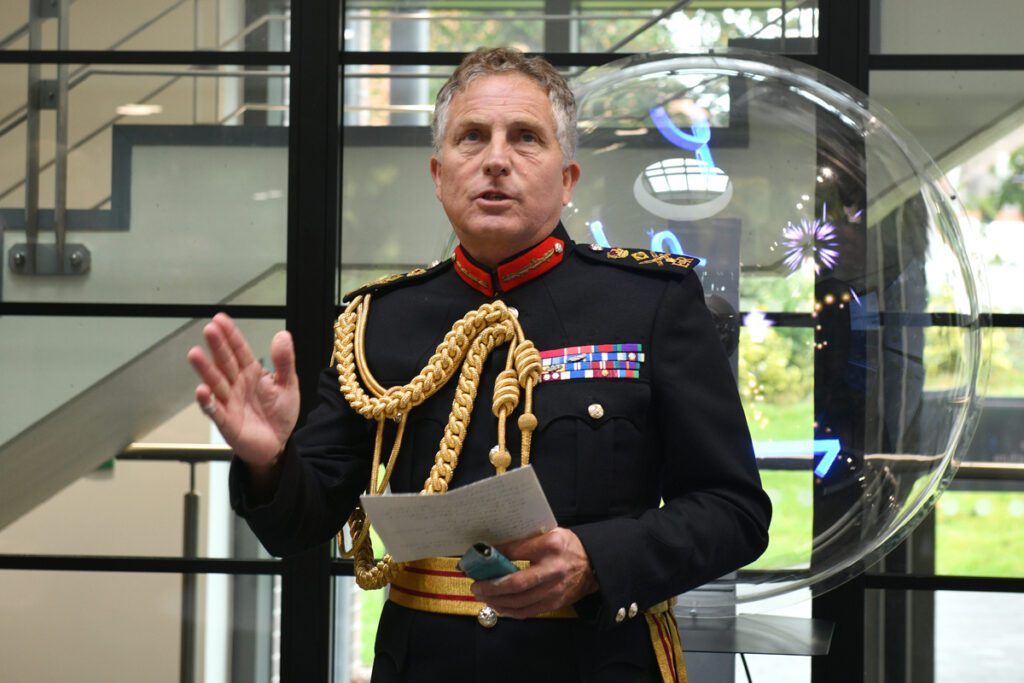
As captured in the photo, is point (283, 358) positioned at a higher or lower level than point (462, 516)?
higher

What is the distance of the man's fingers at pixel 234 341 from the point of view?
43.0 inches

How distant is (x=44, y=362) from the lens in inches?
114

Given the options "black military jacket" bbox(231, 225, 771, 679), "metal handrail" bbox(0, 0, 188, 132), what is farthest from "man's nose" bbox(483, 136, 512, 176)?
"metal handrail" bbox(0, 0, 188, 132)

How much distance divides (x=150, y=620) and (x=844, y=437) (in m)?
1.74

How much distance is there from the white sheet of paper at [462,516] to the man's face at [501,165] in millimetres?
333

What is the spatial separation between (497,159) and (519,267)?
12 centimetres

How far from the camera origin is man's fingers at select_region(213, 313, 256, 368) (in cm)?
109

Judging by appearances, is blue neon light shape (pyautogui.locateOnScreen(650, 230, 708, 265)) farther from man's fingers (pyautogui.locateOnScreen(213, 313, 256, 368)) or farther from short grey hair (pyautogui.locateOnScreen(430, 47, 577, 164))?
man's fingers (pyautogui.locateOnScreen(213, 313, 256, 368))

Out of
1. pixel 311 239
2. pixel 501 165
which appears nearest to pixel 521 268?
pixel 501 165

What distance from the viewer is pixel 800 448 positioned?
1.76 metres

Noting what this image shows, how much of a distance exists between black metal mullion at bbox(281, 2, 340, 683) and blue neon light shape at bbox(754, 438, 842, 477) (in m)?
1.24

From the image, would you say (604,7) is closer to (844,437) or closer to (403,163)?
(403,163)

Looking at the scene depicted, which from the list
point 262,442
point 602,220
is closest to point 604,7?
point 602,220

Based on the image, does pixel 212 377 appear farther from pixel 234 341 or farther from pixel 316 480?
pixel 316 480
